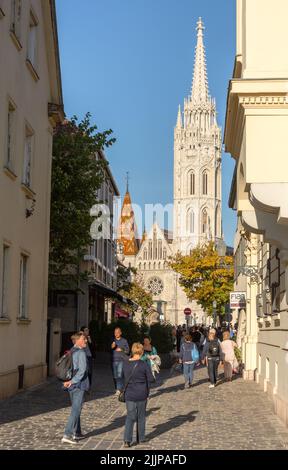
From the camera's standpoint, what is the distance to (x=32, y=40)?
62.6 feet

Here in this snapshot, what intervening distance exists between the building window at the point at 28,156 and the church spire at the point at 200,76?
128 m

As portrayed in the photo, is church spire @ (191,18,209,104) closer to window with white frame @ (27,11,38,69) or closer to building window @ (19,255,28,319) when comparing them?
window with white frame @ (27,11,38,69)

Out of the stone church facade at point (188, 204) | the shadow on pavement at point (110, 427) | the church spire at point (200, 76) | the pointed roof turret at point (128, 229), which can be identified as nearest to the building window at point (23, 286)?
the shadow on pavement at point (110, 427)

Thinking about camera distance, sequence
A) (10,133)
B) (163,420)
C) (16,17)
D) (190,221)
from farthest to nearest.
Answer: (190,221) < (16,17) < (10,133) < (163,420)

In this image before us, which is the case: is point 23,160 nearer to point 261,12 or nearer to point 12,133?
point 12,133

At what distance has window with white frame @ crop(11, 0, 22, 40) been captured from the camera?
1641cm

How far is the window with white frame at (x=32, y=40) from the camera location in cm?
1883

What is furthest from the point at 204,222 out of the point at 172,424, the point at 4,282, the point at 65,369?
the point at 65,369

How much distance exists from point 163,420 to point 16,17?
9562 millimetres

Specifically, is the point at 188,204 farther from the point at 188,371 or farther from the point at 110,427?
the point at 110,427
